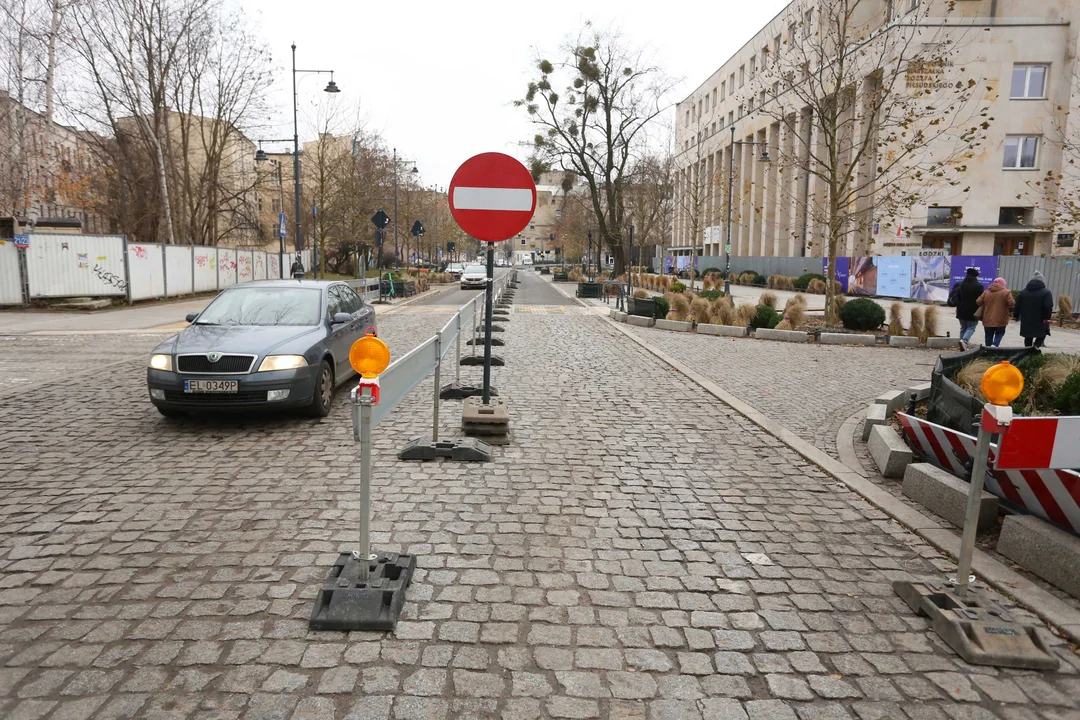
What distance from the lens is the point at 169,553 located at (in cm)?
435

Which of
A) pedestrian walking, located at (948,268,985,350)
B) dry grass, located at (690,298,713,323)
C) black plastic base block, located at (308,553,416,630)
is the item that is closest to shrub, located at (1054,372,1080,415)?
black plastic base block, located at (308,553,416,630)

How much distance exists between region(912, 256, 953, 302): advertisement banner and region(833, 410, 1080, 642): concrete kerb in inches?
1167

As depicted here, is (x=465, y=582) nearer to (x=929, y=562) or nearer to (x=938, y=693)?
(x=938, y=693)

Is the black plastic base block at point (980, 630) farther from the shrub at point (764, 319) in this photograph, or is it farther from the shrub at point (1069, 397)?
the shrub at point (764, 319)

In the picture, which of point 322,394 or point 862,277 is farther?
point 862,277

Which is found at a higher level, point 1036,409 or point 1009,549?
point 1036,409

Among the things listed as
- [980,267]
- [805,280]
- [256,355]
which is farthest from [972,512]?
[805,280]

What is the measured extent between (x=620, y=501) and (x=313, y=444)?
10.1ft

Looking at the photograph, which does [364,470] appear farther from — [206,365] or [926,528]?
[206,365]

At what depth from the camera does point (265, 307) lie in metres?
8.78

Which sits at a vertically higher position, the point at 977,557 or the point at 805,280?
the point at 805,280

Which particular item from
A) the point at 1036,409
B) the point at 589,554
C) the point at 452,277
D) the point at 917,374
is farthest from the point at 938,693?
the point at 452,277

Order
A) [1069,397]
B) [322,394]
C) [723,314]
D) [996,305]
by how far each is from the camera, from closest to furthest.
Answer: [1069,397]
[322,394]
[996,305]
[723,314]

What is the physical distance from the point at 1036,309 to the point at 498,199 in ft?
39.1
